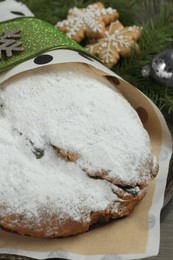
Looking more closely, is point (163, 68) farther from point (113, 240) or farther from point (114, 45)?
point (113, 240)

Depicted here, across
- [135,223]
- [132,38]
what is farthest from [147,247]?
[132,38]

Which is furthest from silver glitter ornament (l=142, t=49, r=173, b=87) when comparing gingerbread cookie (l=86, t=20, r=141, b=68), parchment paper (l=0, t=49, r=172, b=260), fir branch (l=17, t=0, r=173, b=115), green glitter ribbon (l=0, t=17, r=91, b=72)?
parchment paper (l=0, t=49, r=172, b=260)

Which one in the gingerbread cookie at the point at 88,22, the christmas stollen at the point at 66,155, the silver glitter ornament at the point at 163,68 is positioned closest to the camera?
the christmas stollen at the point at 66,155

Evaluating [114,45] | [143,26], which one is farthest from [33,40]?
[143,26]

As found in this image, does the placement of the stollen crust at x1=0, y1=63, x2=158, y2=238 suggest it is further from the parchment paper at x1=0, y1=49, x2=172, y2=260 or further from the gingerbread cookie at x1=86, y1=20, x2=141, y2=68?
the gingerbread cookie at x1=86, y1=20, x2=141, y2=68

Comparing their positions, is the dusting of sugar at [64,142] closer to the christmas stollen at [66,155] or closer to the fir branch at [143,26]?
the christmas stollen at [66,155]

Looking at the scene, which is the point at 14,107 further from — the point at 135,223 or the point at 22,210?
the point at 135,223

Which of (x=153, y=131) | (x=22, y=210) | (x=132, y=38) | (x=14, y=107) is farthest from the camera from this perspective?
(x=132, y=38)

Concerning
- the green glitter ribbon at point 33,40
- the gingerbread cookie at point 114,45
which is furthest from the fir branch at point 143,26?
the green glitter ribbon at point 33,40
